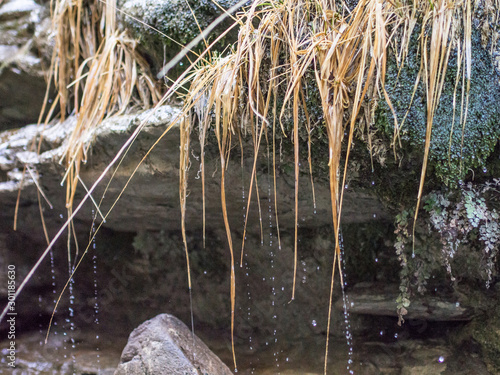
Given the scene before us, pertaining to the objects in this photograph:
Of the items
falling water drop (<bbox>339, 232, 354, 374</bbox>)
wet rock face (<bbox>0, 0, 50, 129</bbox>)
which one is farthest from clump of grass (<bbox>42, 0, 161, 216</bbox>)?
falling water drop (<bbox>339, 232, 354, 374</bbox>)

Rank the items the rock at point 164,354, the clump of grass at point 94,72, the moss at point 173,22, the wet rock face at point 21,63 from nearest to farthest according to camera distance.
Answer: the rock at point 164,354 → the moss at point 173,22 → the clump of grass at point 94,72 → the wet rock face at point 21,63

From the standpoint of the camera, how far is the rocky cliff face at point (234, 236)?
192 centimetres

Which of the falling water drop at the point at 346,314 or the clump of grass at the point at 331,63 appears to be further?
the falling water drop at the point at 346,314

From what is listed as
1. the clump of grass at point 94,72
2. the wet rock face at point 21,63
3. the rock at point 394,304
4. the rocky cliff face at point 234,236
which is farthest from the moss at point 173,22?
the rock at point 394,304

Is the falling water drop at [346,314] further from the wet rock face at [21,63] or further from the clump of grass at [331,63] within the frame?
the wet rock face at [21,63]

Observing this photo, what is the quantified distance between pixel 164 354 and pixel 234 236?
1.02 meters

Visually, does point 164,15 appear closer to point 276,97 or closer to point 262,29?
point 262,29

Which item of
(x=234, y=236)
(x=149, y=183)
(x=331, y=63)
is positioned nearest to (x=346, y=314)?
(x=234, y=236)

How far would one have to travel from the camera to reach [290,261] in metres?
2.77

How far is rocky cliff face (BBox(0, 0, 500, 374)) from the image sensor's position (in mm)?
1919

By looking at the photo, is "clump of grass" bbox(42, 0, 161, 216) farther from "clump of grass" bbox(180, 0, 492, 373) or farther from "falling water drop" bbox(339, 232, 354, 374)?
"falling water drop" bbox(339, 232, 354, 374)

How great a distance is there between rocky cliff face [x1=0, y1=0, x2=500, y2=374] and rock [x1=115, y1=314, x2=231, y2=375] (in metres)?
0.74

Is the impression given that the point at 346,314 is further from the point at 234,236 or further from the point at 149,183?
the point at 149,183

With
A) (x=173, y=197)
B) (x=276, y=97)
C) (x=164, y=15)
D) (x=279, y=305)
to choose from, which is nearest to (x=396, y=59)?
(x=276, y=97)
